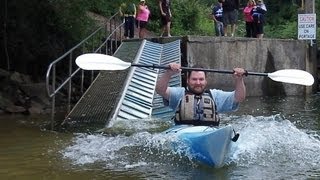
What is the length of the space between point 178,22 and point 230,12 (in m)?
10.9

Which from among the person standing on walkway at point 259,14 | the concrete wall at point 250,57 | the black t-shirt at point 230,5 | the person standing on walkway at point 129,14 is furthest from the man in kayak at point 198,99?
the person standing on walkway at point 129,14

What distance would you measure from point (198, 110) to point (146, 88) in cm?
433

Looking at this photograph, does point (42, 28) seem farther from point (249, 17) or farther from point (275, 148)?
point (275, 148)

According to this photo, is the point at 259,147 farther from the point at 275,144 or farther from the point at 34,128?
the point at 34,128

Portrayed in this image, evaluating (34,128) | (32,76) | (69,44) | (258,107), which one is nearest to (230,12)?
(258,107)

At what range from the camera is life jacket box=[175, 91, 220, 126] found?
637cm

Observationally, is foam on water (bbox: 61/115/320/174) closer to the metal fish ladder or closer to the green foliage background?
the metal fish ladder

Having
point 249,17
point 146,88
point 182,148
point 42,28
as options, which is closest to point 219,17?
point 249,17

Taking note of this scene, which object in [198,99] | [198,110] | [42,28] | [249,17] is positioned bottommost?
[198,110]

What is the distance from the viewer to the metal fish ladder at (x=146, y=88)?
360 inches

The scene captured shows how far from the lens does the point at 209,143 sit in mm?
5836

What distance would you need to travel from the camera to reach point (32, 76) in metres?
14.1

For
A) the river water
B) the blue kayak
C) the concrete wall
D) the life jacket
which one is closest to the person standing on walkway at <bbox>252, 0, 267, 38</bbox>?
the concrete wall

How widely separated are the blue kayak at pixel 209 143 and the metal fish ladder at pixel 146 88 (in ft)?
8.81
